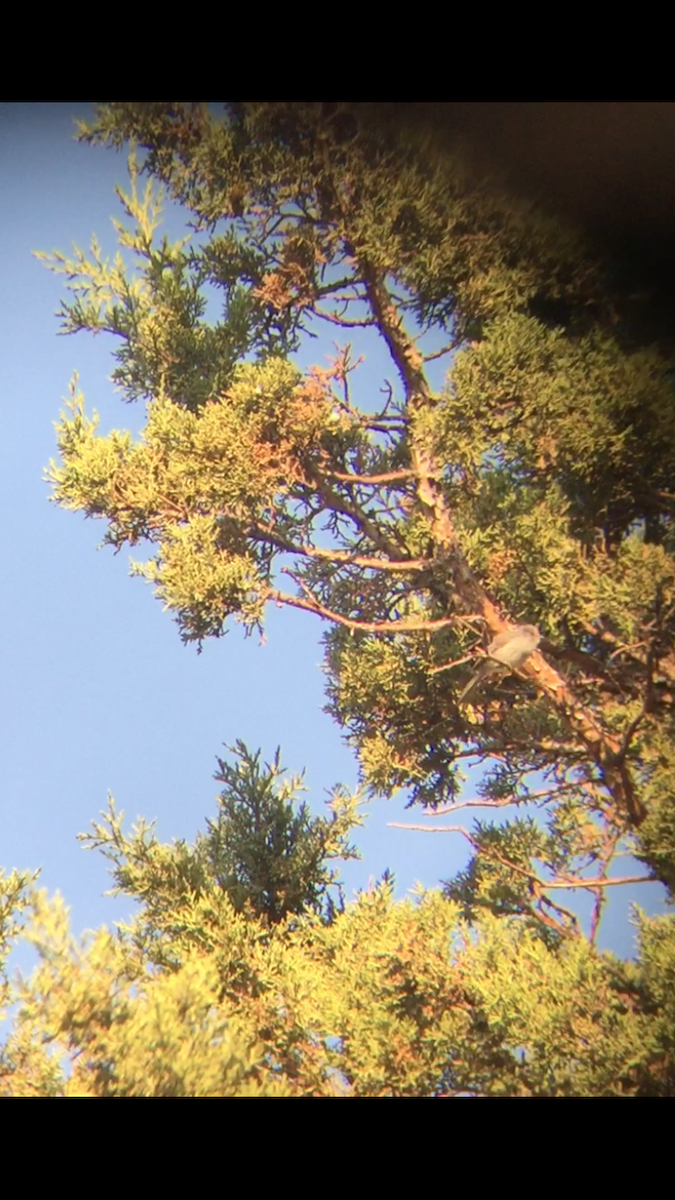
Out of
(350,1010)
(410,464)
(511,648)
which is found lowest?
(350,1010)

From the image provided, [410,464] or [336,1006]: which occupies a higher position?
[410,464]

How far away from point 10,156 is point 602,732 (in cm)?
159

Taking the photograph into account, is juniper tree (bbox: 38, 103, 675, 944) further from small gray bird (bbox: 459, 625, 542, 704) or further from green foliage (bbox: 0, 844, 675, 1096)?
green foliage (bbox: 0, 844, 675, 1096)

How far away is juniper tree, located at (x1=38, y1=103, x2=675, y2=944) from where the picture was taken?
5.89 ft

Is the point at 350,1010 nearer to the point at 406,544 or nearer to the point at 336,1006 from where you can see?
the point at 336,1006

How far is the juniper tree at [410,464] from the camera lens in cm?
180

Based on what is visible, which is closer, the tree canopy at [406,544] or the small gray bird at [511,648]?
the tree canopy at [406,544]

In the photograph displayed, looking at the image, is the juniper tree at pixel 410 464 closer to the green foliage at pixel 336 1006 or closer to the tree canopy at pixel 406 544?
the tree canopy at pixel 406 544

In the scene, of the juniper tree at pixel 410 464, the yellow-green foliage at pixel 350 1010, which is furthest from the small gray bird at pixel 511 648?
the yellow-green foliage at pixel 350 1010

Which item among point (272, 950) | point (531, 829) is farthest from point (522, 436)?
point (272, 950)

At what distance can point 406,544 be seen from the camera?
1.89 m

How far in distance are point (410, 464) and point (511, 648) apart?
1.34ft

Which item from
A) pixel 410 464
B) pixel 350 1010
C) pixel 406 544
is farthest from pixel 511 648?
pixel 350 1010
